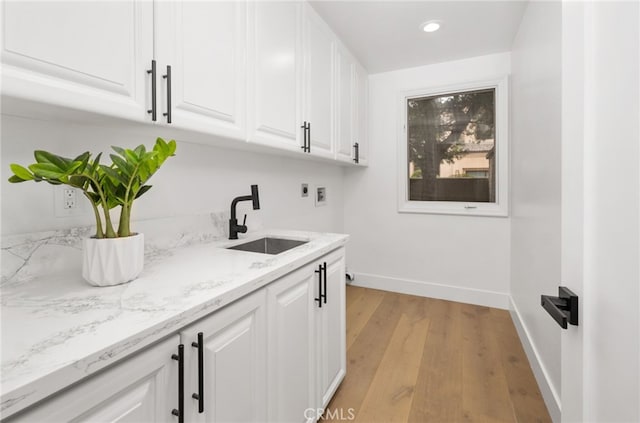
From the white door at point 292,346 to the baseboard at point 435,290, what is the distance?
6.78 ft

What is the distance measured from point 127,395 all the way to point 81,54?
33.7 inches

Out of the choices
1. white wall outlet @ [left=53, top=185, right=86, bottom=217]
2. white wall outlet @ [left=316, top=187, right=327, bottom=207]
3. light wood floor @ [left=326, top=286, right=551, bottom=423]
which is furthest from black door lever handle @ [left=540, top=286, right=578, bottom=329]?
white wall outlet @ [left=316, top=187, right=327, bottom=207]

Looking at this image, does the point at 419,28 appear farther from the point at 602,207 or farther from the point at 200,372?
the point at 200,372

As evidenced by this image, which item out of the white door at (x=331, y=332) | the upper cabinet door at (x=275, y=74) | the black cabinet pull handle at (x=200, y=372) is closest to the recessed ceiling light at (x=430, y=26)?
the upper cabinet door at (x=275, y=74)

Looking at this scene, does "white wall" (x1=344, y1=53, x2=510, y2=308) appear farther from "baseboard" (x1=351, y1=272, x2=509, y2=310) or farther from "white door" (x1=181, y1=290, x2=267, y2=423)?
"white door" (x1=181, y1=290, x2=267, y2=423)

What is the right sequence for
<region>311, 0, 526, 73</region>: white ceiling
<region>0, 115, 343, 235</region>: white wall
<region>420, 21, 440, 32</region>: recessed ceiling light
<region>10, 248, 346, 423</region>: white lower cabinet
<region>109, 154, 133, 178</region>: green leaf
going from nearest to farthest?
<region>10, 248, 346, 423</region>: white lower cabinet
<region>109, 154, 133, 178</region>: green leaf
<region>0, 115, 343, 235</region>: white wall
<region>311, 0, 526, 73</region>: white ceiling
<region>420, 21, 440, 32</region>: recessed ceiling light

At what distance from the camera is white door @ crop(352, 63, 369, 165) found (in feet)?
9.33

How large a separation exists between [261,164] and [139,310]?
4.79 ft

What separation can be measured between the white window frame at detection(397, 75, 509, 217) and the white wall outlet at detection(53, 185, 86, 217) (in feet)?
8.93

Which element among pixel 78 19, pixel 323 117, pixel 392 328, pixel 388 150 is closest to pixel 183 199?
pixel 78 19

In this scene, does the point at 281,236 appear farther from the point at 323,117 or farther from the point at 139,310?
the point at 139,310

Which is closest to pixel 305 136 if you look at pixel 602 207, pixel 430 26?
pixel 430 26

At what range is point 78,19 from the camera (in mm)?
793

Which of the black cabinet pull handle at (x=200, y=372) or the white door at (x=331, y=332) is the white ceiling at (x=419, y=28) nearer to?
the white door at (x=331, y=332)
